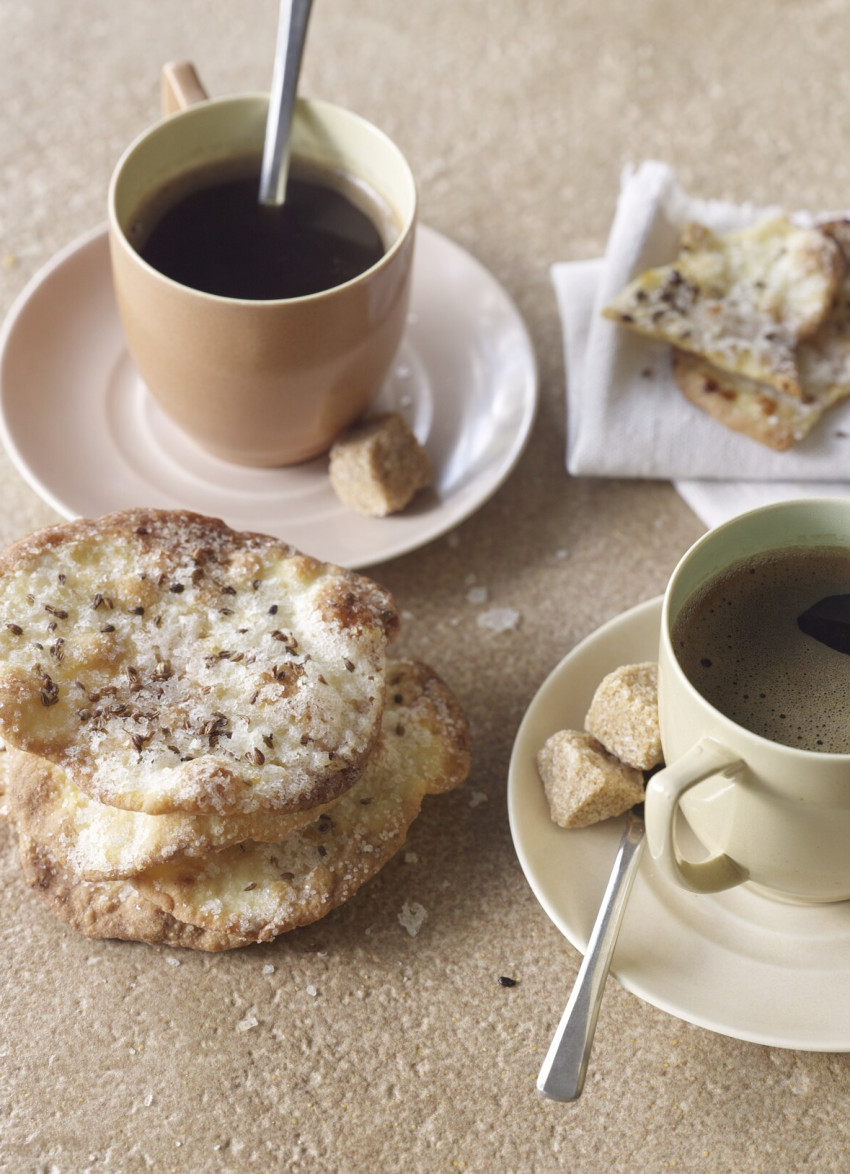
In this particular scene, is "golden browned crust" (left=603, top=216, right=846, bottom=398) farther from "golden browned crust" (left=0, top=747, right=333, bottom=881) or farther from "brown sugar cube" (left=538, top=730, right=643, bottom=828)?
"golden browned crust" (left=0, top=747, right=333, bottom=881)

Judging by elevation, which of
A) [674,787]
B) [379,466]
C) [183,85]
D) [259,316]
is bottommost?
[379,466]

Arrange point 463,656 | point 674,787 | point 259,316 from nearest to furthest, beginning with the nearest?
point 674,787 → point 259,316 → point 463,656

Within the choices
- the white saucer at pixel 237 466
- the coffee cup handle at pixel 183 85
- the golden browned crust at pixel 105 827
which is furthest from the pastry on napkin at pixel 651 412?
the golden browned crust at pixel 105 827

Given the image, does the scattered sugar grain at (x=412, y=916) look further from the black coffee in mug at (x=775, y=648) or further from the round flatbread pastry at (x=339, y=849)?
the black coffee in mug at (x=775, y=648)

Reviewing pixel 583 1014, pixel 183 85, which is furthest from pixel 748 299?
pixel 583 1014

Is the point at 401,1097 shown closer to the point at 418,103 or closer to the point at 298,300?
the point at 298,300

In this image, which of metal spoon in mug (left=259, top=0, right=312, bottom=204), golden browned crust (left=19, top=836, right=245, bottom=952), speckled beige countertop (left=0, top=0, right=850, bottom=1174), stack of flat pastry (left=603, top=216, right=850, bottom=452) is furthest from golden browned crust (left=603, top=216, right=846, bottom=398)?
golden browned crust (left=19, top=836, right=245, bottom=952)

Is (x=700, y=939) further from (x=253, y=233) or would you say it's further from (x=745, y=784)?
(x=253, y=233)

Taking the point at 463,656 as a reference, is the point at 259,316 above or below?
above
